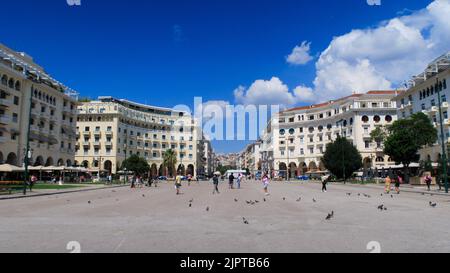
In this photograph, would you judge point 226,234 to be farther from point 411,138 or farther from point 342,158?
point 342,158

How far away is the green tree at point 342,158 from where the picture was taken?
6488 centimetres

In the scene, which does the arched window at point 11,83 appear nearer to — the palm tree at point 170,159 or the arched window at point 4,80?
the arched window at point 4,80

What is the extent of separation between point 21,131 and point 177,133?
64.6 m

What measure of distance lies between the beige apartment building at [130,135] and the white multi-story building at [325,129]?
28596 millimetres

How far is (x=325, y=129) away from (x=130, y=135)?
53.5 m

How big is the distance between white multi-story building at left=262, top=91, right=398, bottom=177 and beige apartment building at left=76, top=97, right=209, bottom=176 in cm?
2860

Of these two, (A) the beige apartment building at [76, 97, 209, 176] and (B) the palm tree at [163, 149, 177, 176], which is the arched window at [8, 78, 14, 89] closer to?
(A) the beige apartment building at [76, 97, 209, 176]

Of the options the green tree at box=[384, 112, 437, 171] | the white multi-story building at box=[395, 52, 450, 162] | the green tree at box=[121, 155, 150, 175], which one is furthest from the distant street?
the green tree at box=[121, 155, 150, 175]

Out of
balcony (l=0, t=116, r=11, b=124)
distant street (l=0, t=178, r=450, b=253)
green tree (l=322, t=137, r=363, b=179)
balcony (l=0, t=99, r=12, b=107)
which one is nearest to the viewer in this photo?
distant street (l=0, t=178, r=450, b=253)

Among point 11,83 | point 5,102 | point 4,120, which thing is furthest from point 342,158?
point 11,83

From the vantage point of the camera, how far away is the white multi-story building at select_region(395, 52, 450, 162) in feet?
163
